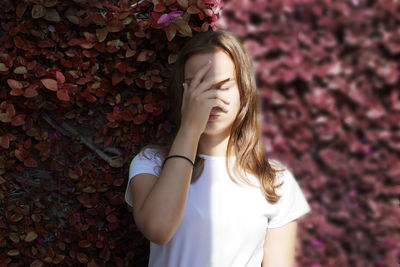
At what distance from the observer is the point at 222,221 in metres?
1.72

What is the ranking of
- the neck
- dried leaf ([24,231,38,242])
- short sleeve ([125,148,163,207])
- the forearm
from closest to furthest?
the forearm → short sleeve ([125,148,163,207]) → the neck → dried leaf ([24,231,38,242])

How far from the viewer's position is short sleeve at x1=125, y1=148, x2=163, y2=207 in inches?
68.3

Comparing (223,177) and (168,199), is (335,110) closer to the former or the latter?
(223,177)

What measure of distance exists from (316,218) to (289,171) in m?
0.29

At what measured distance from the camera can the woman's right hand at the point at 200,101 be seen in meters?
1.62

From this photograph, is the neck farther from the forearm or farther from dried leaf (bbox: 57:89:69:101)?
dried leaf (bbox: 57:89:69:101)

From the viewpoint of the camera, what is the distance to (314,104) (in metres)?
1.89

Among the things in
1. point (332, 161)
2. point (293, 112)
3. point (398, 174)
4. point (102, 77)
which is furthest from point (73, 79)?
point (398, 174)

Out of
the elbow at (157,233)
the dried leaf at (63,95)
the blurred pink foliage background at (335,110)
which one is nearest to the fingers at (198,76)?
the blurred pink foliage background at (335,110)

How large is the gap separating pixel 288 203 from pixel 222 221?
302 millimetres

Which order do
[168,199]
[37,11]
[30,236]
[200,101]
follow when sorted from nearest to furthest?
[168,199] → [200,101] → [37,11] → [30,236]

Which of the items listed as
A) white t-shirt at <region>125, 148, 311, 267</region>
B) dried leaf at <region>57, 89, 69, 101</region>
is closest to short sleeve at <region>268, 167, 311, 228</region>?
white t-shirt at <region>125, 148, 311, 267</region>

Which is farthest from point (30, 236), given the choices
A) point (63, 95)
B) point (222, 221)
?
point (222, 221)

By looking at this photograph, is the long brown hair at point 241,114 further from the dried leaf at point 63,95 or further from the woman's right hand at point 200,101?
the dried leaf at point 63,95
